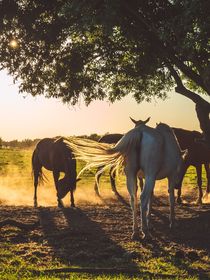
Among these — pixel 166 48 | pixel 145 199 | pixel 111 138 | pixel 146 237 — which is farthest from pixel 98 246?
pixel 111 138

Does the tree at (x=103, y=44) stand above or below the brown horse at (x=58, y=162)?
above

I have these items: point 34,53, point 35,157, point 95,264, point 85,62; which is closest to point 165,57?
point 85,62

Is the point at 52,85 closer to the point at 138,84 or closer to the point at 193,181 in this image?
the point at 138,84

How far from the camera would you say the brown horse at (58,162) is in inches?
762

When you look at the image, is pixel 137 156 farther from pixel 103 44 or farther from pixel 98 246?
pixel 103 44

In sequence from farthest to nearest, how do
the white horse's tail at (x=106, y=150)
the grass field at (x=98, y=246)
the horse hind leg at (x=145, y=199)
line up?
1. the white horse's tail at (x=106, y=150)
2. the horse hind leg at (x=145, y=199)
3. the grass field at (x=98, y=246)

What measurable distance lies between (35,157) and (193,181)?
601 inches

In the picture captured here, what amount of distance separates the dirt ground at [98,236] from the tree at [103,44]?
15.8 ft

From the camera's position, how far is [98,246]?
11.4 metres

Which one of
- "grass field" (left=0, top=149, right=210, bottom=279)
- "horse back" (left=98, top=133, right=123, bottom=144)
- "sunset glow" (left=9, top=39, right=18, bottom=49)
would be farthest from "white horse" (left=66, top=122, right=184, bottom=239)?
"horse back" (left=98, top=133, right=123, bottom=144)

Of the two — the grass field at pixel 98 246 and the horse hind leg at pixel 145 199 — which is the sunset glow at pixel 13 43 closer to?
the grass field at pixel 98 246

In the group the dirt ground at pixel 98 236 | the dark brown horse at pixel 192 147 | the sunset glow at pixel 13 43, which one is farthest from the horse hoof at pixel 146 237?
the dark brown horse at pixel 192 147

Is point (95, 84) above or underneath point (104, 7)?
underneath

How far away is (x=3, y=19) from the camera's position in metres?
18.0
